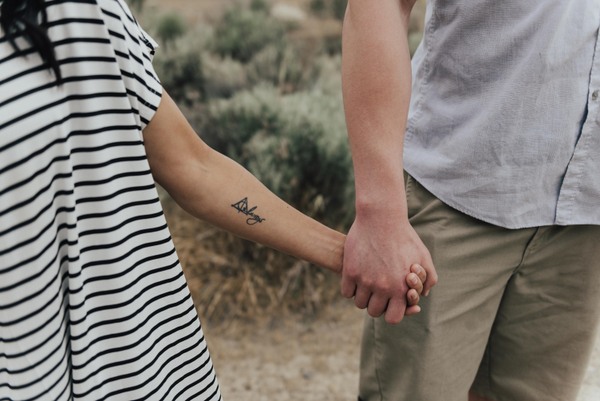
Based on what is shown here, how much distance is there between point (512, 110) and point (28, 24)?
108 cm

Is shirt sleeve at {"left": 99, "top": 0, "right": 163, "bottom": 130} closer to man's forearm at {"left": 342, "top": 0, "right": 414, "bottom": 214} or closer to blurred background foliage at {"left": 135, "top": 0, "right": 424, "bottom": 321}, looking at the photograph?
man's forearm at {"left": 342, "top": 0, "right": 414, "bottom": 214}

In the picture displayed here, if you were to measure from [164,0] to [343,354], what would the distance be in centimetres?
523

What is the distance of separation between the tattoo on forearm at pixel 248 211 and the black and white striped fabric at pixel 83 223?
22cm

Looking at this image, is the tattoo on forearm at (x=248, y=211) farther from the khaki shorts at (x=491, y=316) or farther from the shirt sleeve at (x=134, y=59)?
the khaki shorts at (x=491, y=316)

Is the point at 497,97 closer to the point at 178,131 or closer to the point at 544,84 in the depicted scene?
the point at 544,84

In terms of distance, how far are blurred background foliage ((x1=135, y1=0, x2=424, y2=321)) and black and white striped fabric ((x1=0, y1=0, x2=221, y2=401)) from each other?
2349 mm

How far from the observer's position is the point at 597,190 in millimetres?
1670

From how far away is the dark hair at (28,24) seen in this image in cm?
102

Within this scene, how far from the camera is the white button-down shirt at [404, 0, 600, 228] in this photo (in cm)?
156

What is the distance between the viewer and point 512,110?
160 cm

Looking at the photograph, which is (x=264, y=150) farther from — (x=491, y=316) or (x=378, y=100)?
(x=378, y=100)

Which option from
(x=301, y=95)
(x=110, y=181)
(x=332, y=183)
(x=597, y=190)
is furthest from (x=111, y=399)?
(x=301, y=95)

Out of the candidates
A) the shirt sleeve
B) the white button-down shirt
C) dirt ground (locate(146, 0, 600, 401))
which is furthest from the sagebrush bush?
the shirt sleeve

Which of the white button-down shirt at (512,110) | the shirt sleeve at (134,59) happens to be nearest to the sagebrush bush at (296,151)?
the white button-down shirt at (512,110)
